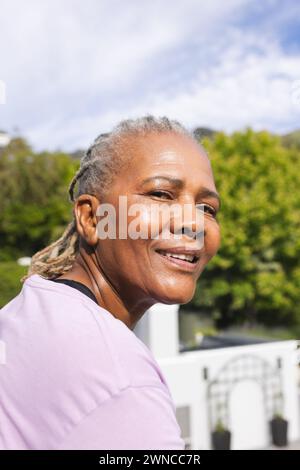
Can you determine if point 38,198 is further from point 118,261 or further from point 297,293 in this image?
point 118,261

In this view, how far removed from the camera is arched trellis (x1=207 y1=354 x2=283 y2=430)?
8.55m

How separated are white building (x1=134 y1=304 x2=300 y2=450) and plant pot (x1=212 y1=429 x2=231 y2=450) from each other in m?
0.18

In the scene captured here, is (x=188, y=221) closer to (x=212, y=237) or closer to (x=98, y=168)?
(x=212, y=237)

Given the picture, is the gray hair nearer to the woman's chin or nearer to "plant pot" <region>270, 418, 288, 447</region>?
the woman's chin

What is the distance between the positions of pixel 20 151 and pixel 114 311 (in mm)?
23715

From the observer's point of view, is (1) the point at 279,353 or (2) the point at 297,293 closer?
(1) the point at 279,353

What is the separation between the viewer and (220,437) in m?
8.27

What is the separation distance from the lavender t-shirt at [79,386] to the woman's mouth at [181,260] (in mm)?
185

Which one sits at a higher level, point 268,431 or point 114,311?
point 114,311

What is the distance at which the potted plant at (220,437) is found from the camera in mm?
8219

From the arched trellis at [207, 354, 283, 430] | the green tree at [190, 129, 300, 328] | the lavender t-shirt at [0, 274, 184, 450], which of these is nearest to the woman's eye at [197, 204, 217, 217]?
the lavender t-shirt at [0, 274, 184, 450]

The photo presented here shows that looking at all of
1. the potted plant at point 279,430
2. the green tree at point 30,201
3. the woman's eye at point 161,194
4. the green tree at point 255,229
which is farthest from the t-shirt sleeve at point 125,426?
the green tree at point 30,201

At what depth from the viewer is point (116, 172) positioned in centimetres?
102

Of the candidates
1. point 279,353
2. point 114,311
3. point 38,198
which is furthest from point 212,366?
point 38,198
